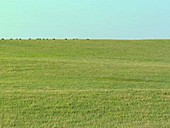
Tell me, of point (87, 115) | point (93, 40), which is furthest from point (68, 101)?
point (93, 40)

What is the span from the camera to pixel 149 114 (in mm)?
10062

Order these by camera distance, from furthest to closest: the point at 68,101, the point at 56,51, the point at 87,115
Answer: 1. the point at 56,51
2. the point at 68,101
3. the point at 87,115

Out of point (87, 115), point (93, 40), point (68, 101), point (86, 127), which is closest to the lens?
point (86, 127)

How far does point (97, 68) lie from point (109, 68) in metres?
0.54

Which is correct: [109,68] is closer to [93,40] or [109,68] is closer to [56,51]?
[56,51]

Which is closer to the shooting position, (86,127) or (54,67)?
(86,127)

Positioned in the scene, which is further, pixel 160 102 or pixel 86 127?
pixel 160 102

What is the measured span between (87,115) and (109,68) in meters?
7.79

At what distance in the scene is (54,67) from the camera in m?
17.2

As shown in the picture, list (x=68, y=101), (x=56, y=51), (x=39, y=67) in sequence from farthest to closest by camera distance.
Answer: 1. (x=56, y=51)
2. (x=39, y=67)
3. (x=68, y=101)

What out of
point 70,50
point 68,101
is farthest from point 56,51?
point 68,101

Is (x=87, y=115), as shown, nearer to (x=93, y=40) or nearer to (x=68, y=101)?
(x=68, y=101)

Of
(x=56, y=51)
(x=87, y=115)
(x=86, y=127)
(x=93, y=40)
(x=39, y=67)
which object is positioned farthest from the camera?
(x=93, y=40)

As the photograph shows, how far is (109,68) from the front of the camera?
17.5 metres
